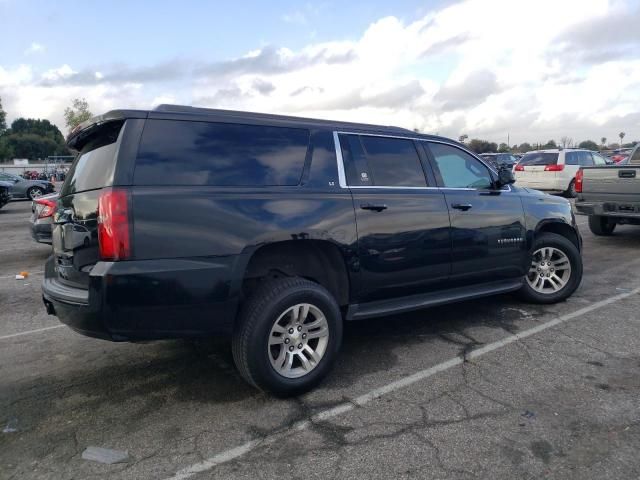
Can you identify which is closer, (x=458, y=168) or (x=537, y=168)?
(x=458, y=168)

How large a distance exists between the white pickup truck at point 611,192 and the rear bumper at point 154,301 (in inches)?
308

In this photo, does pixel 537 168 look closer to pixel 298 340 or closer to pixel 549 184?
pixel 549 184

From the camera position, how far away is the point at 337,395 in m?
3.64

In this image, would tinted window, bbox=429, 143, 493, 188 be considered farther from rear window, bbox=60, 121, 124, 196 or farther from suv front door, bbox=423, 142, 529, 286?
rear window, bbox=60, 121, 124, 196

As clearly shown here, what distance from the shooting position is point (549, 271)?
5684mm

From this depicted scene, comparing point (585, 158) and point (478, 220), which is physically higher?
point (585, 158)

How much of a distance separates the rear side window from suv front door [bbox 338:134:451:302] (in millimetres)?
492

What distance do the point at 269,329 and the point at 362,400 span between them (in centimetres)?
79

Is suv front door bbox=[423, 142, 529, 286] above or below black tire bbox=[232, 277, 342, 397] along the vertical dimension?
above

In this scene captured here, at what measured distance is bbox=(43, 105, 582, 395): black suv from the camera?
3.12 m

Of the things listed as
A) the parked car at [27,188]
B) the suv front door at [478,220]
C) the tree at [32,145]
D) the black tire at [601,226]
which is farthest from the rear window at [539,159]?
Result: the tree at [32,145]

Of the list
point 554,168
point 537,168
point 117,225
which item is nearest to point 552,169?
point 554,168

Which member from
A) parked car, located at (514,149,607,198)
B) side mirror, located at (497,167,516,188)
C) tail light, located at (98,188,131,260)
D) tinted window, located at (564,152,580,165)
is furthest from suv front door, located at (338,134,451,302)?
tinted window, located at (564,152,580,165)

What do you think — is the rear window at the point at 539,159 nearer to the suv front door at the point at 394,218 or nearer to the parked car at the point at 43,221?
the suv front door at the point at 394,218
